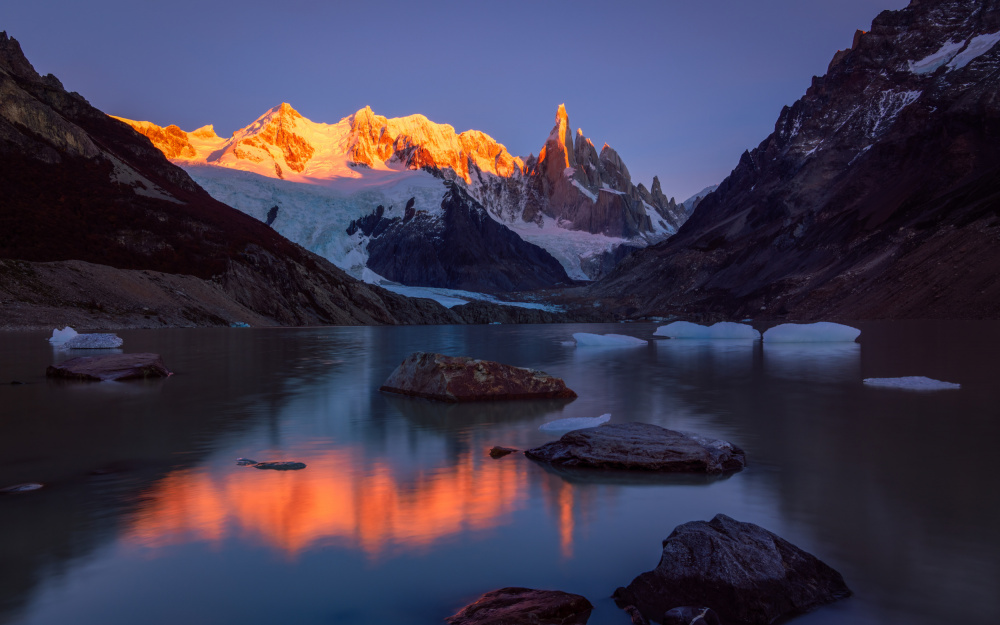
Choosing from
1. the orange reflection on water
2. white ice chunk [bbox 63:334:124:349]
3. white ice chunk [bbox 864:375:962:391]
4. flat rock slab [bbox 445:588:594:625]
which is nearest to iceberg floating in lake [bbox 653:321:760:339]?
white ice chunk [bbox 864:375:962:391]

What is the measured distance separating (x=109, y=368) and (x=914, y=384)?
66.5 feet

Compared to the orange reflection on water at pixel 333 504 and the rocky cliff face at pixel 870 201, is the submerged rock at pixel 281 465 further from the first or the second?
the rocky cliff face at pixel 870 201

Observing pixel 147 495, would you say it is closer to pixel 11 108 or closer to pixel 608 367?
pixel 608 367

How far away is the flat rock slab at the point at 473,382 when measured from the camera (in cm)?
1385

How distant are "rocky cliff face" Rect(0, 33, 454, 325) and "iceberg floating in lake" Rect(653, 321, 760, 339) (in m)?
46.3

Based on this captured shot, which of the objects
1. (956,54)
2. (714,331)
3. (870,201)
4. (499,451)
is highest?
(956,54)

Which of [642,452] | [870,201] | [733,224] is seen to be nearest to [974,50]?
[870,201]

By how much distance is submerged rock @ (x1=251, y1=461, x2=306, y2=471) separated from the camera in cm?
798

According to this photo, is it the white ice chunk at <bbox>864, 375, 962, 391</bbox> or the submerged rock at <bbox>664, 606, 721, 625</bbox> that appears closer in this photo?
the submerged rock at <bbox>664, 606, 721, 625</bbox>

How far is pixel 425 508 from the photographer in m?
6.30

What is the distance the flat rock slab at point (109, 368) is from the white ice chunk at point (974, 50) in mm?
137042

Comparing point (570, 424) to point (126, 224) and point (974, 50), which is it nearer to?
point (126, 224)

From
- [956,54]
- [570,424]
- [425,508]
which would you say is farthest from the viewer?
[956,54]

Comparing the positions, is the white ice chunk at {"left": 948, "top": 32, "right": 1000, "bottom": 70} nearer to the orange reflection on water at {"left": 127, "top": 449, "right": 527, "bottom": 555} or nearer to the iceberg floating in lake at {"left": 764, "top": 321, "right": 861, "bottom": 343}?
the iceberg floating in lake at {"left": 764, "top": 321, "right": 861, "bottom": 343}
